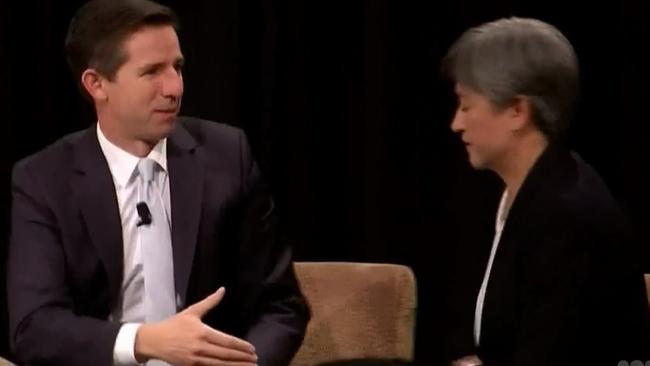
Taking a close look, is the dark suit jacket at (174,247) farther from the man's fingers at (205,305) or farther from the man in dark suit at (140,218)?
the man's fingers at (205,305)

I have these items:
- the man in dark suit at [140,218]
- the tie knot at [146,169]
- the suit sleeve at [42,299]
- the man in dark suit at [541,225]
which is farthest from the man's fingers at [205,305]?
the man in dark suit at [541,225]

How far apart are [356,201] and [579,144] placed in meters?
0.62

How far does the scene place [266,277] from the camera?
2402 millimetres

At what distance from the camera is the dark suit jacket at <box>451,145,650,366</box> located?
206 centimetres

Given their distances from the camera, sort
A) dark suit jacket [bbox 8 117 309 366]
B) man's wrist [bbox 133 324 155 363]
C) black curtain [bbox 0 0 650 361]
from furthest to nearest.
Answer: black curtain [bbox 0 0 650 361], dark suit jacket [bbox 8 117 309 366], man's wrist [bbox 133 324 155 363]

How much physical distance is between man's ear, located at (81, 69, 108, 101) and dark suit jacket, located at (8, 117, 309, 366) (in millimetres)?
81

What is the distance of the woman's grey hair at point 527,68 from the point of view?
7.23 feet

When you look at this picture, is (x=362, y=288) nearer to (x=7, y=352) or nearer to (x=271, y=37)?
(x=271, y=37)

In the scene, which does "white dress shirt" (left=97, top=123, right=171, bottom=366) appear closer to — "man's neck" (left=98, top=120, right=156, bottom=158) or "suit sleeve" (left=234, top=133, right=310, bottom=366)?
"man's neck" (left=98, top=120, right=156, bottom=158)

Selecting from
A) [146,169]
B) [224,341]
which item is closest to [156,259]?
[146,169]

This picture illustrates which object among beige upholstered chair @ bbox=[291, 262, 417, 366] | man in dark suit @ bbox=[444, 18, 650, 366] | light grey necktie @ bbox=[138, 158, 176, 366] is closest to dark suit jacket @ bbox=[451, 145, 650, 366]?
man in dark suit @ bbox=[444, 18, 650, 366]

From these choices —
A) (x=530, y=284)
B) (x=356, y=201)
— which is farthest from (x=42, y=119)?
(x=530, y=284)

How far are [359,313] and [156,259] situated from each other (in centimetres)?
53

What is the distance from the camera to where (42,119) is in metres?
3.47
